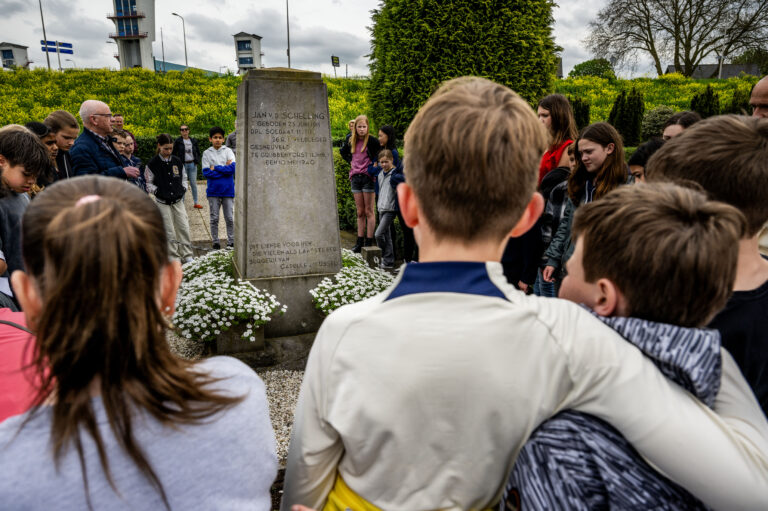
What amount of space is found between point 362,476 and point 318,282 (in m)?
3.62

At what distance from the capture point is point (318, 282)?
4664 mm

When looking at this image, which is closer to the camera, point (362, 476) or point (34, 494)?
point (34, 494)

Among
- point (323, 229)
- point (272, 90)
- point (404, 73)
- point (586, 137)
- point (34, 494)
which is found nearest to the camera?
point (34, 494)

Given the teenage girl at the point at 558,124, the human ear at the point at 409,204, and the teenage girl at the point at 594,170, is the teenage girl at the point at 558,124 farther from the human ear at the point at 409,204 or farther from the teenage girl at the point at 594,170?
the human ear at the point at 409,204

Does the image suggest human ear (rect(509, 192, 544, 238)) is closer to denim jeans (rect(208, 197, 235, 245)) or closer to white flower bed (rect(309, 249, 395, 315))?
white flower bed (rect(309, 249, 395, 315))

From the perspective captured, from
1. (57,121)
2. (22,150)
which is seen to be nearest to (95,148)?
(57,121)

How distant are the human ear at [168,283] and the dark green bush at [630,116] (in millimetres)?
18652

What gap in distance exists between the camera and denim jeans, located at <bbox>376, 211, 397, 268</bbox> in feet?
21.9

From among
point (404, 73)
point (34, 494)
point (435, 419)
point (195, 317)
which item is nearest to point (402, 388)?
point (435, 419)

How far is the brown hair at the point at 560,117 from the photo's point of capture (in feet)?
13.1

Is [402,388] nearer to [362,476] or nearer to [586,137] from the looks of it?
[362,476]

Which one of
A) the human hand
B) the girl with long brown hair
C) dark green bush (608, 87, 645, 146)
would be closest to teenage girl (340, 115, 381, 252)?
the human hand

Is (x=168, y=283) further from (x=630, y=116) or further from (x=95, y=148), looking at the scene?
(x=630, y=116)

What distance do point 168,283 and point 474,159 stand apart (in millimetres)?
717
